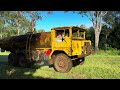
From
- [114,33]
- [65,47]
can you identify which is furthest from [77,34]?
[114,33]

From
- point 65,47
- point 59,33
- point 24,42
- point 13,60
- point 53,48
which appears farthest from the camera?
point 13,60

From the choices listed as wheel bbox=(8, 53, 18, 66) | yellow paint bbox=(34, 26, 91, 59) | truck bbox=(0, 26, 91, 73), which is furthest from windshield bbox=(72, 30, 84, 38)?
wheel bbox=(8, 53, 18, 66)

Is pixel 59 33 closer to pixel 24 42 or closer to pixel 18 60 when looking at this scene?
pixel 24 42

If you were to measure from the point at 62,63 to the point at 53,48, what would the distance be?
0.95 metres

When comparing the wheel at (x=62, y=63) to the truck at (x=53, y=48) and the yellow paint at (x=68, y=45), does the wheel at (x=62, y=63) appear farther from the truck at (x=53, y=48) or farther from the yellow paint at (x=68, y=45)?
the yellow paint at (x=68, y=45)

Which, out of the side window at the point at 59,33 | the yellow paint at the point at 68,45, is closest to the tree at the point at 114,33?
the yellow paint at the point at 68,45

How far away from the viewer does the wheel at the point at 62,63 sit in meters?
11.9

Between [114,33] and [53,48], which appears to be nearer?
[53,48]

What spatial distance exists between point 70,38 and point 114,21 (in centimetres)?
2529

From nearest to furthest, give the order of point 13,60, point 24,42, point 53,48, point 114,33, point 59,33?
point 59,33, point 53,48, point 24,42, point 13,60, point 114,33

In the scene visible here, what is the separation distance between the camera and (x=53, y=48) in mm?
12469
